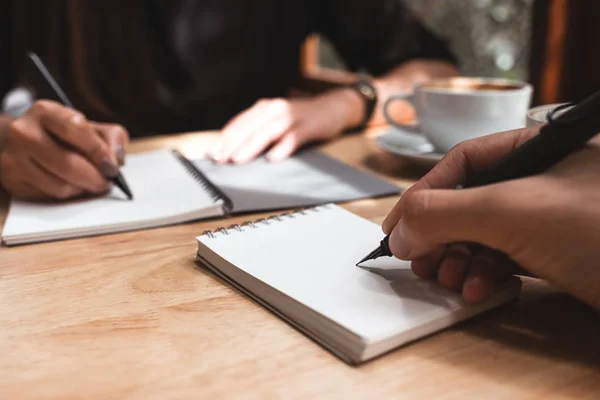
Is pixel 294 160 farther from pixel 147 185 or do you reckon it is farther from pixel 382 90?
pixel 382 90

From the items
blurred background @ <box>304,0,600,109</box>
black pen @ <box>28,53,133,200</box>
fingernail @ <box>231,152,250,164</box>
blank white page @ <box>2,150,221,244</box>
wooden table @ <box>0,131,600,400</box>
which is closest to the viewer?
wooden table @ <box>0,131,600,400</box>

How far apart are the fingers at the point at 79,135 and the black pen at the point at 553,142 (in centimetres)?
46

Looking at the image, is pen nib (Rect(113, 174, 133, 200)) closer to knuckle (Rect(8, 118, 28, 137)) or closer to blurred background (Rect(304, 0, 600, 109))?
knuckle (Rect(8, 118, 28, 137))

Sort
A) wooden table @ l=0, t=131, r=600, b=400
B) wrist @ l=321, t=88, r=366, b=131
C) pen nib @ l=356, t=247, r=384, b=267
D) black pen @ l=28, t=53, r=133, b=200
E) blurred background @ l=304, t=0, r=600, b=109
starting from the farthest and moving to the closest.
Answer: blurred background @ l=304, t=0, r=600, b=109, wrist @ l=321, t=88, r=366, b=131, black pen @ l=28, t=53, r=133, b=200, pen nib @ l=356, t=247, r=384, b=267, wooden table @ l=0, t=131, r=600, b=400

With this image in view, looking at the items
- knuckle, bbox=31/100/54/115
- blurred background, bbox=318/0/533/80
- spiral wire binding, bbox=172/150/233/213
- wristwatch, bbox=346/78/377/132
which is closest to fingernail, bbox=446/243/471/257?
spiral wire binding, bbox=172/150/233/213

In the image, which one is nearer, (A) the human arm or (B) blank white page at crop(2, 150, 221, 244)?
(B) blank white page at crop(2, 150, 221, 244)

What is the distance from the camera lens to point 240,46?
4.77 feet

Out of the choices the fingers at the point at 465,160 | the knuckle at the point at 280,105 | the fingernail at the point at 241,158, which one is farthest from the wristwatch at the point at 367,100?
the fingers at the point at 465,160

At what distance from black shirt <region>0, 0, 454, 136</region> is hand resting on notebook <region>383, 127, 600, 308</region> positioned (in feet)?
3.55

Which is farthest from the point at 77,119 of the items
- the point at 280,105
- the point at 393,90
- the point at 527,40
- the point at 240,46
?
the point at 527,40

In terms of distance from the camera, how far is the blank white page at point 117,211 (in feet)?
1.94

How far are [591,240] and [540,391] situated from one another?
9 cm

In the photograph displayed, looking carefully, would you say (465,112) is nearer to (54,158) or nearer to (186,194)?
(186,194)

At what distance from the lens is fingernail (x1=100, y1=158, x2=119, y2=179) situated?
680 mm
